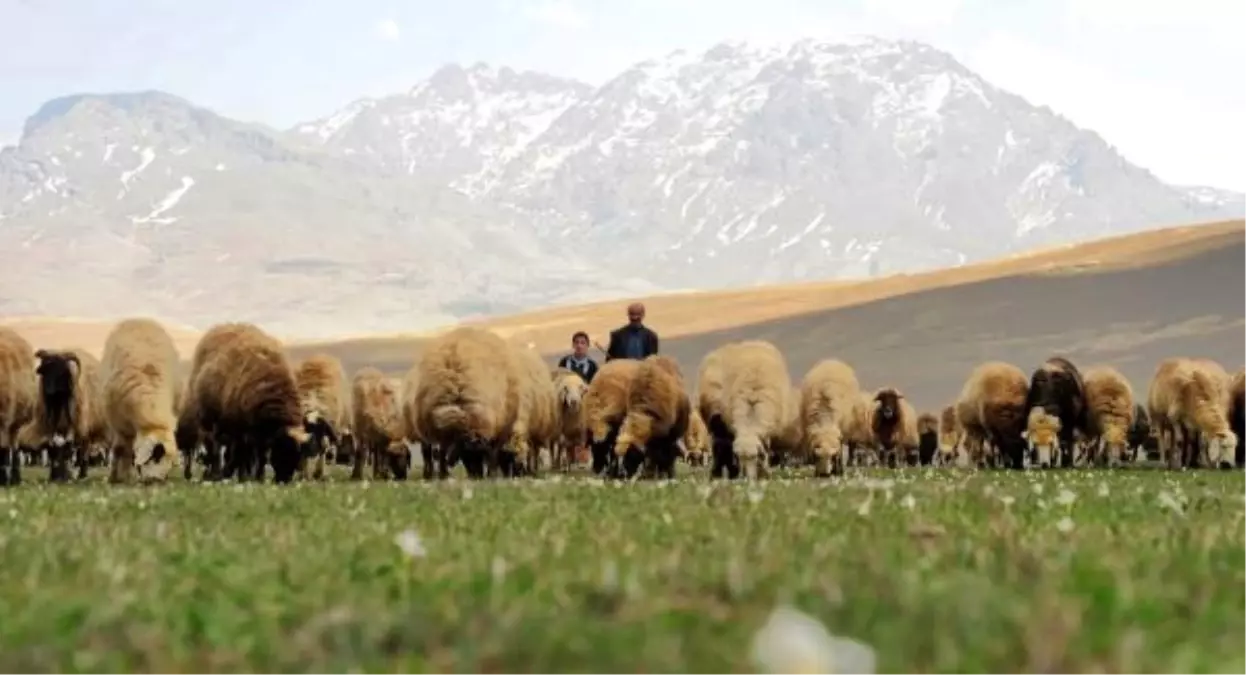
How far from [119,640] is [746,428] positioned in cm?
1889

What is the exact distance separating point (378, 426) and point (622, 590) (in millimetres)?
27066

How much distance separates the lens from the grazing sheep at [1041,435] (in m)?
29.7

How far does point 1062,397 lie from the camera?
3080cm

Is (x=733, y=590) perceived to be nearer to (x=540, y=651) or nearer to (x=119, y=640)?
(x=540, y=651)

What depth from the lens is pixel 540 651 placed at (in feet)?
14.6

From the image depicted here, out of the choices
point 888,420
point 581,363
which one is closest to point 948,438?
point 888,420

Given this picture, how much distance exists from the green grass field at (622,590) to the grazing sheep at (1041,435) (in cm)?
1919

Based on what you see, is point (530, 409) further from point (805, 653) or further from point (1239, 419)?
point (805, 653)

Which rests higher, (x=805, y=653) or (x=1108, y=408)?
(x=1108, y=408)

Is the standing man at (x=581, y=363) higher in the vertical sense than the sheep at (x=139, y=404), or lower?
higher

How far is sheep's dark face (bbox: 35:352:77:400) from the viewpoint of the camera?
24.1 meters

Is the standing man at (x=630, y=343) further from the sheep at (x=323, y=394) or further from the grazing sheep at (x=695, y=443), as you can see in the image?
the grazing sheep at (x=695, y=443)

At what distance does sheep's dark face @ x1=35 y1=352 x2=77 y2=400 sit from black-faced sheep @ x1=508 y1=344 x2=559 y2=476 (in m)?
6.15

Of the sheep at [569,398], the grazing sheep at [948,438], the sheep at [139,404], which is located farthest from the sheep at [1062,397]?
the grazing sheep at [948,438]
